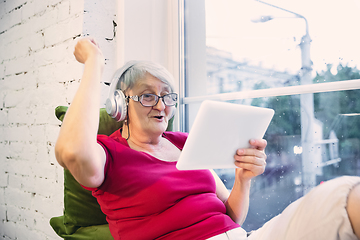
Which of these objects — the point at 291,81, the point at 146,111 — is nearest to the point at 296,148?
the point at 291,81

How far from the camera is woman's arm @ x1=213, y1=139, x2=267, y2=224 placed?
879mm

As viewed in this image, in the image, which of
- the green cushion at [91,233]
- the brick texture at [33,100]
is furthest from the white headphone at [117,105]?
the brick texture at [33,100]

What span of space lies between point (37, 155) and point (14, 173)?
356mm

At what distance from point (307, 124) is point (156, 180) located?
745 mm

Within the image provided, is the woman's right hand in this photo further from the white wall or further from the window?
the window

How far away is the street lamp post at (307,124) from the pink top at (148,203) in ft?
1.65

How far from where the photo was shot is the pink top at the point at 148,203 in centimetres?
86

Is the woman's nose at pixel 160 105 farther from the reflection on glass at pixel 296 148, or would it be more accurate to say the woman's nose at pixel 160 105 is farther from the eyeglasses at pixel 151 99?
the reflection on glass at pixel 296 148

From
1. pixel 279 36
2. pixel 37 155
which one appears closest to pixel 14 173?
pixel 37 155

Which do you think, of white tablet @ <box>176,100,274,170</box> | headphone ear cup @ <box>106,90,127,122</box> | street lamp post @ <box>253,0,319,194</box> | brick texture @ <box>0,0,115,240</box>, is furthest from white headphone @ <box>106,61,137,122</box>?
street lamp post @ <box>253,0,319,194</box>

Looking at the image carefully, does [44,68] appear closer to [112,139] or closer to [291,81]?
[112,139]

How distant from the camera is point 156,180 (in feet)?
2.95

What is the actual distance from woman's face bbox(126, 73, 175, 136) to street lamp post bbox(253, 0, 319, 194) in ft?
2.13

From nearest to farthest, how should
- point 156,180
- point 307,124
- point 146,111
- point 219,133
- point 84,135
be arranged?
point 84,135, point 219,133, point 156,180, point 146,111, point 307,124
